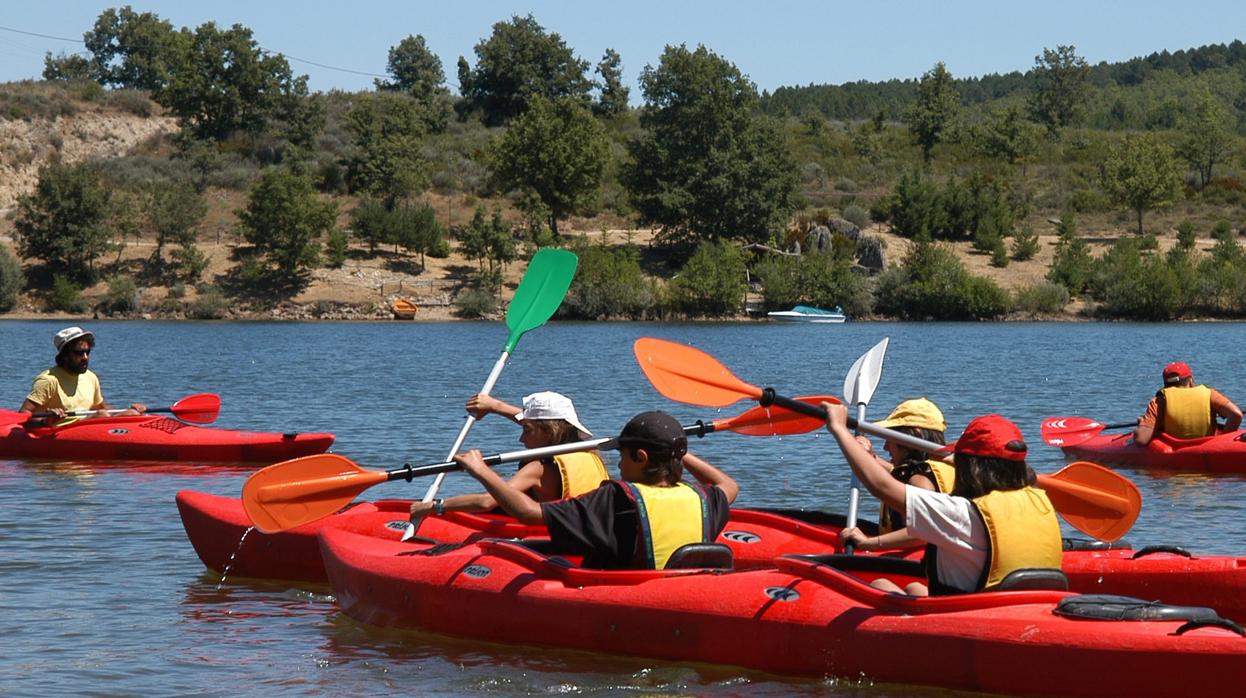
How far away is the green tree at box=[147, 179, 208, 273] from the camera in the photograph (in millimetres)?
54156

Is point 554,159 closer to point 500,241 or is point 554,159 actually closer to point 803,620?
point 500,241

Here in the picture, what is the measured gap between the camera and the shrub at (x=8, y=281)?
53250 mm

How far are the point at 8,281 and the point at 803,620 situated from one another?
50744 millimetres

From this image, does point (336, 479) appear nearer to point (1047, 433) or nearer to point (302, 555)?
point (302, 555)

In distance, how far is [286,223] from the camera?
176ft

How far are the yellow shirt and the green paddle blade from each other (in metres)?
5.47

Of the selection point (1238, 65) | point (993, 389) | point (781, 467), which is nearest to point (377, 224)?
point (993, 389)

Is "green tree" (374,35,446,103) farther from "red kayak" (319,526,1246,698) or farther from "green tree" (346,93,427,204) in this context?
"red kayak" (319,526,1246,698)

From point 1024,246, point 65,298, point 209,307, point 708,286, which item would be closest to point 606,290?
point 708,286

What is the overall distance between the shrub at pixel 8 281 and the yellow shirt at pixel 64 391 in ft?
132

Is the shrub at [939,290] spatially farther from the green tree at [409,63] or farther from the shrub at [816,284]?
the green tree at [409,63]

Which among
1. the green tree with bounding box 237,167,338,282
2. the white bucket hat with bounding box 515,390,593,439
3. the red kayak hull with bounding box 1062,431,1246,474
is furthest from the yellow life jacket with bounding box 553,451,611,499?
the green tree with bounding box 237,167,338,282

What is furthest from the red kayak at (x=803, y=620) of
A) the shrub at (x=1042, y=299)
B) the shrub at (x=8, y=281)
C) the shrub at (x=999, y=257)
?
the shrub at (x=999, y=257)

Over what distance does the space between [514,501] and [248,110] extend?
6808cm
